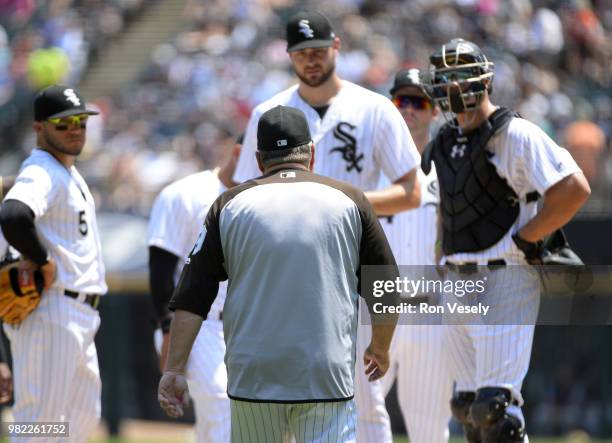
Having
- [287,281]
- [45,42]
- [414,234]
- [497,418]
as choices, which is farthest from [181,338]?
[45,42]

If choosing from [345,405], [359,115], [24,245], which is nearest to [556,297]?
[359,115]

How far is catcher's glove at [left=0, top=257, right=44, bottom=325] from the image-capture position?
6.66 m

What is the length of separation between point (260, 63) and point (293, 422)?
1252cm

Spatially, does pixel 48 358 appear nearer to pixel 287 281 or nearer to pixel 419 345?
pixel 419 345

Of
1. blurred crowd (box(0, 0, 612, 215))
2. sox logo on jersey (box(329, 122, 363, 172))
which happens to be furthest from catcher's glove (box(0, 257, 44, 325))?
blurred crowd (box(0, 0, 612, 215))

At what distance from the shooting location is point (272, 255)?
15.8 ft

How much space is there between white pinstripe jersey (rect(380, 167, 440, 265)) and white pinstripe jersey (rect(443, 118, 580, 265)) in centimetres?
110

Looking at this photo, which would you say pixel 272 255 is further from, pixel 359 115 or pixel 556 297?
pixel 556 297

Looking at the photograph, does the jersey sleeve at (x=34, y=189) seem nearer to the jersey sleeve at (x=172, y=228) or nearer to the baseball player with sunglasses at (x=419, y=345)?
the jersey sleeve at (x=172, y=228)

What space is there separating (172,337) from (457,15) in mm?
11680

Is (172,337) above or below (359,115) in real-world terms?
below

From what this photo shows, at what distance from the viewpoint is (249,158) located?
22.1ft

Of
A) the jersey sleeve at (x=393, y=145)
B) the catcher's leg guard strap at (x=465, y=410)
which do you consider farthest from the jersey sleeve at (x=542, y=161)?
the catcher's leg guard strap at (x=465, y=410)

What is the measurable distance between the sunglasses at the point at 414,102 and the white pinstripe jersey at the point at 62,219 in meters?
2.15
